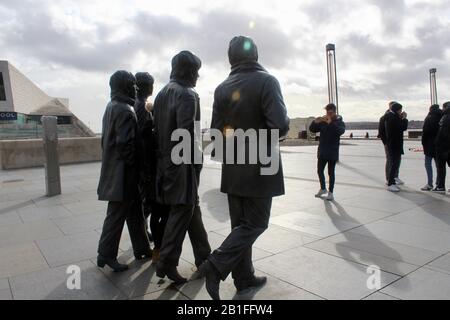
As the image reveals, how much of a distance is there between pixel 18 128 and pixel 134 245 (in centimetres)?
2432

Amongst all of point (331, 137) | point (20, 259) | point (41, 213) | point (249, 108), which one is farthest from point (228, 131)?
point (41, 213)

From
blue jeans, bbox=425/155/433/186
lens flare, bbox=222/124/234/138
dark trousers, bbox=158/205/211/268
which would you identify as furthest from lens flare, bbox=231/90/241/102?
blue jeans, bbox=425/155/433/186

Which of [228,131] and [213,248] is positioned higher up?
[228,131]

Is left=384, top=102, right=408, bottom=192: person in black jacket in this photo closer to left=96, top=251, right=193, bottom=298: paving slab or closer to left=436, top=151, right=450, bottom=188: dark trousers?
left=436, top=151, right=450, bottom=188: dark trousers

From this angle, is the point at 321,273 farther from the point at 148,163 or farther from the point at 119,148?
the point at 119,148

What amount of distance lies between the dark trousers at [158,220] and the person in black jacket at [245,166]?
98cm

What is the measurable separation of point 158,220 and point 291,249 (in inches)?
58.7

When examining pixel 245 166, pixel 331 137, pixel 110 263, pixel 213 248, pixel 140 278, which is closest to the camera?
pixel 245 166

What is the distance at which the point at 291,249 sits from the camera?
3.94 meters

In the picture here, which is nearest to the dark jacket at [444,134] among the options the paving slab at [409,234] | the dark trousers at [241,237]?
the paving slab at [409,234]

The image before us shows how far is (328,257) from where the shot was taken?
12.0ft

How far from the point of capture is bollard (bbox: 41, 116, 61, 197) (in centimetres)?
793

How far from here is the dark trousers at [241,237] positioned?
2730 mm

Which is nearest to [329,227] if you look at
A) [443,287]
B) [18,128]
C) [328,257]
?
[328,257]
